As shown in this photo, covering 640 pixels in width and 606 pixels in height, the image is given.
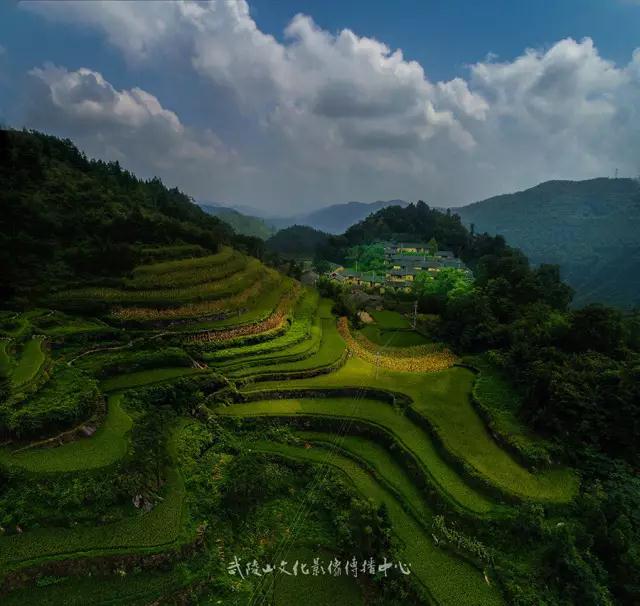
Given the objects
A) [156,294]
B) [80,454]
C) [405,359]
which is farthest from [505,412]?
[156,294]

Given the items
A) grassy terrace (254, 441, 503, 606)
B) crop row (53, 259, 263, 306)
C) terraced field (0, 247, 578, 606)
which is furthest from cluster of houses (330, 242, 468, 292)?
grassy terrace (254, 441, 503, 606)

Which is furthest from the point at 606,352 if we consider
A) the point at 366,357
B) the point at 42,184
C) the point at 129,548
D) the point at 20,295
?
the point at 42,184

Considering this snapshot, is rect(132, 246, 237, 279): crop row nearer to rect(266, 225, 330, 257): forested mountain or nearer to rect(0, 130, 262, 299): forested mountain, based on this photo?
rect(0, 130, 262, 299): forested mountain

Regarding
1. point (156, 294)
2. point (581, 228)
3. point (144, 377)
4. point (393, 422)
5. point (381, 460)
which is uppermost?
point (581, 228)

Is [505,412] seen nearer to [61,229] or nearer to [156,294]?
[156,294]

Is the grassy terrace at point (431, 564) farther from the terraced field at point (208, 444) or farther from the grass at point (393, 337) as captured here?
the grass at point (393, 337)

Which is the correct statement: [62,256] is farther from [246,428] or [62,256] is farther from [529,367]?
[529,367]
